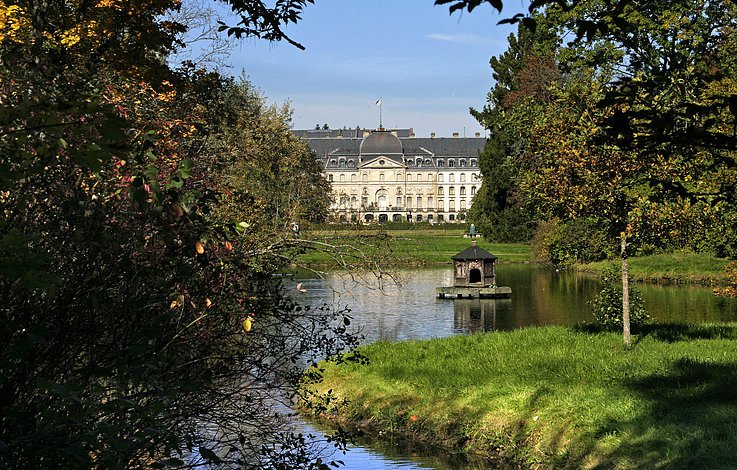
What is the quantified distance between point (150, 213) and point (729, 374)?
32.5 ft

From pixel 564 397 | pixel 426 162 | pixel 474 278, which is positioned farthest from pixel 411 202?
pixel 564 397

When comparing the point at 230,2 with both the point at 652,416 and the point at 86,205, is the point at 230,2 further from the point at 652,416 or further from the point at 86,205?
the point at 652,416

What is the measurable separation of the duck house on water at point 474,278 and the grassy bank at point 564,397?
16.3 metres

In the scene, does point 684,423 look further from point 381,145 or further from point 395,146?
point 381,145

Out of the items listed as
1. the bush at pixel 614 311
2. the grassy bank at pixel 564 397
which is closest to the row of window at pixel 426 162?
the bush at pixel 614 311

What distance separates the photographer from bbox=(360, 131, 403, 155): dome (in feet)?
465

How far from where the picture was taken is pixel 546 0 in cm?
456

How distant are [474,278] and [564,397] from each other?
81.1ft

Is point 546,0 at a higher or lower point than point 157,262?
higher

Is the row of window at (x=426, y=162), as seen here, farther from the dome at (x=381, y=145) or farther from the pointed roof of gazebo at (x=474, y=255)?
the pointed roof of gazebo at (x=474, y=255)

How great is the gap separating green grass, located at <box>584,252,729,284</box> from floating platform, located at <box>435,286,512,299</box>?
5.93 metres

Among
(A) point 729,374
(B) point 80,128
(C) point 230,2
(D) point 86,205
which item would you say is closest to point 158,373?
(D) point 86,205

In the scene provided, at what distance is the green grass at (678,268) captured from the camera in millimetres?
38906

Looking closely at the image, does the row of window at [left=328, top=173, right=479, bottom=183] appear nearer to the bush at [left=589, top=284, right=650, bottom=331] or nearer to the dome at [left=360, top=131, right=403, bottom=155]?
the dome at [left=360, top=131, right=403, bottom=155]
